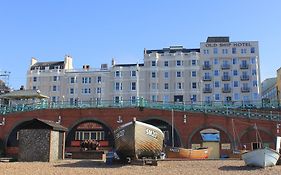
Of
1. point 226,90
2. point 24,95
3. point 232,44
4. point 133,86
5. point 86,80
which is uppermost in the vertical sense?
point 232,44

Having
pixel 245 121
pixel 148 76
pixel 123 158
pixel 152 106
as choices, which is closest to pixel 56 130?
pixel 123 158

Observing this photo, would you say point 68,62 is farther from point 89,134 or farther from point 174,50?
point 89,134

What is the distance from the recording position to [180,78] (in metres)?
76.4

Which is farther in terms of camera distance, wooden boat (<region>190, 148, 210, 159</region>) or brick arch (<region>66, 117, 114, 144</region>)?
brick arch (<region>66, 117, 114, 144</region>)

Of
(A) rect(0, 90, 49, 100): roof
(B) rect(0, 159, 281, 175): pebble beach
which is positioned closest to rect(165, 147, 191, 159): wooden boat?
(B) rect(0, 159, 281, 175): pebble beach

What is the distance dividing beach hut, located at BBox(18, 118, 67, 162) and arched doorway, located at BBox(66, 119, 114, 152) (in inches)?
689

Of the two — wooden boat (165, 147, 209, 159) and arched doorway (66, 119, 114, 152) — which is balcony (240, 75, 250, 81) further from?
wooden boat (165, 147, 209, 159)

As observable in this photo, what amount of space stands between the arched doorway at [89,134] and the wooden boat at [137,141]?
21.1 metres

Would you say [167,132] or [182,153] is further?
[167,132]

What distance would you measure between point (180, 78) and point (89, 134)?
34132 mm

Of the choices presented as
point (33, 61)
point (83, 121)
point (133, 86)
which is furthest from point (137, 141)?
point (33, 61)

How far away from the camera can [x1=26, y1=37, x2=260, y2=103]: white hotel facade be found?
2990 inches

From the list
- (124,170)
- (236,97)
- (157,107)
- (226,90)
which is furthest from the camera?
(226,90)

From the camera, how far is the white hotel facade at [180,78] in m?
75.9
